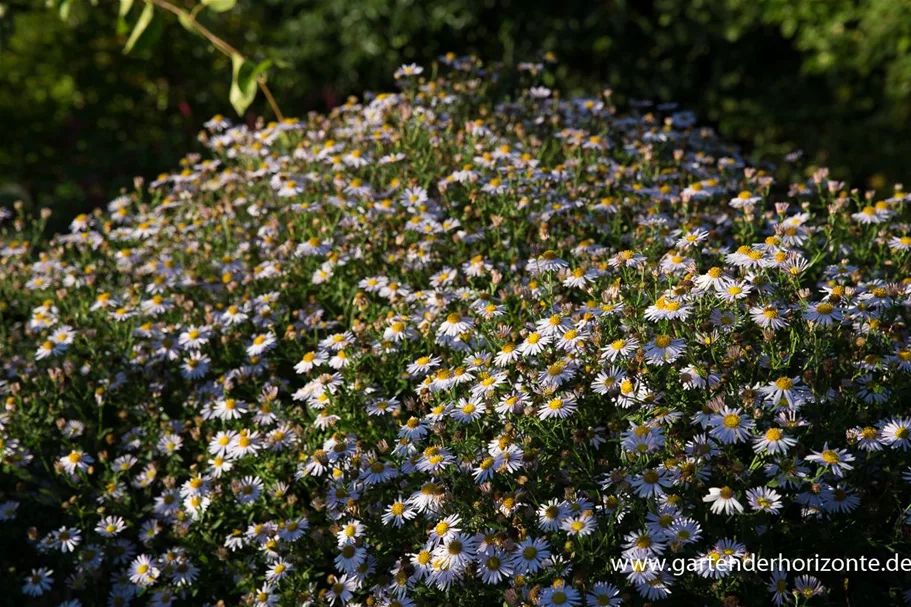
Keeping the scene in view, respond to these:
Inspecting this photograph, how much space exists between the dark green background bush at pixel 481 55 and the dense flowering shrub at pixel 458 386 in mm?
2609

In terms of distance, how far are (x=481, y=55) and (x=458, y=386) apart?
4.52 meters

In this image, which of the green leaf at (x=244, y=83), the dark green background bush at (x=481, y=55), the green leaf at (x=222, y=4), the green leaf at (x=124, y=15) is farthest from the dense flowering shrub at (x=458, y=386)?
the dark green background bush at (x=481, y=55)

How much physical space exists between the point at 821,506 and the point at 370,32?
5181mm

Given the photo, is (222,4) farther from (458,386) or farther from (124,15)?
(458,386)

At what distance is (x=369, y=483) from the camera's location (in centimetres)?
244

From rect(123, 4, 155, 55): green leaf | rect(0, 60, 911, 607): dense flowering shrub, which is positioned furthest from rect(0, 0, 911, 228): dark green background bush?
rect(0, 60, 911, 607): dense flowering shrub

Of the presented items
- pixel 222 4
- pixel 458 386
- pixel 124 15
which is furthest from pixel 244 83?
pixel 458 386

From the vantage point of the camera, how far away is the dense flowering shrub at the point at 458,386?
7.23ft

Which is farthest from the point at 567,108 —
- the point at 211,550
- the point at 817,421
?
the point at 211,550

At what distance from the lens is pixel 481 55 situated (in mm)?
6594

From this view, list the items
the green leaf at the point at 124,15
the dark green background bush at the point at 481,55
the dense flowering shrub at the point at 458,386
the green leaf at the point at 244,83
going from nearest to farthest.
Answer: the dense flowering shrub at the point at 458,386 → the green leaf at the point at 244,83 → the green leaf at the point at 124,15 → the dark green background bush at the point at 481,55

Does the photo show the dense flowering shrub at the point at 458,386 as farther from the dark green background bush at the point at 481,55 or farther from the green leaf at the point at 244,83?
the dark green background bush at the point at 481,55

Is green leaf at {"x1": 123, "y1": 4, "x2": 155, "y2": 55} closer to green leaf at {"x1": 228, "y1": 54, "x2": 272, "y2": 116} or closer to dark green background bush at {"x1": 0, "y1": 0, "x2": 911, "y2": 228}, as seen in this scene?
green leaf at {"x1": 228, "y1": 54, "x2": 272, "y2": 116}

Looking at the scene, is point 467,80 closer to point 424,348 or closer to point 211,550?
point 424,348
